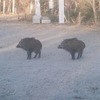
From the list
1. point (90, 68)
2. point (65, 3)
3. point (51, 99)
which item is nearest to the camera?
point (51, 99)

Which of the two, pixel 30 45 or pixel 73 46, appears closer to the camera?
pixel 73 46

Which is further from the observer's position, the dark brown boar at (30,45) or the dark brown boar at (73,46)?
the dark brown boar at (30,45)

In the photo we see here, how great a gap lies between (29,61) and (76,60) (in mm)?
1524

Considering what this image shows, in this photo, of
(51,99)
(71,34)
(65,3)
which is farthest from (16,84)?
(65,3)

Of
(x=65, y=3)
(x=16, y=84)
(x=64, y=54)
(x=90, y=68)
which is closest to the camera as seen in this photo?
(x=16, y=84)

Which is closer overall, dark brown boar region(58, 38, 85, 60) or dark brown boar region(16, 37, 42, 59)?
dark brown boar region(58, 38, 85, 60)

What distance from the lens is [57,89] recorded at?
33.1 ft

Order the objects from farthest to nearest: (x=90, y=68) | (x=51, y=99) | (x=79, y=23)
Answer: (x=79, y=23), (x=90, y=68), (x=51, y=99)

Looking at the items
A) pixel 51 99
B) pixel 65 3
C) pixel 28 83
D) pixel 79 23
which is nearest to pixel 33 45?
pixel 28 83

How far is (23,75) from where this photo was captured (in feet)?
39.3

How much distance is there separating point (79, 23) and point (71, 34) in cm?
753

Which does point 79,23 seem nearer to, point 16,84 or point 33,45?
point 33,45

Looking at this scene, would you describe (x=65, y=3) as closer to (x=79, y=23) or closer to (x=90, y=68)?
(x=79, y=23)

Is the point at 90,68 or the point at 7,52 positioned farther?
the point at 7,52
